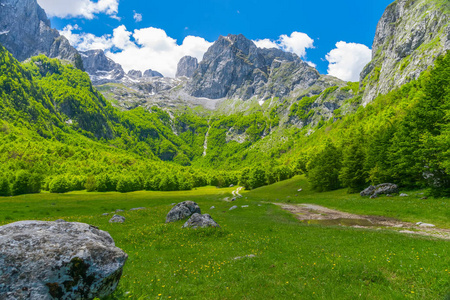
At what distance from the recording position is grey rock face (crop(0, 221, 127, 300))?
7598 mm

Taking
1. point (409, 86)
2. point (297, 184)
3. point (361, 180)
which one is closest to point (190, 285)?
point (361, 180)

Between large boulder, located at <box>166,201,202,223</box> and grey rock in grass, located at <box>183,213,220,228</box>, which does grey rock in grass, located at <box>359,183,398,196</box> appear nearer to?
large boulder, located at <box>166,201,202,223</box>

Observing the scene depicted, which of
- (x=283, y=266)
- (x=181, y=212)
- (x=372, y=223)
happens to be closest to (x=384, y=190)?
(x=372, y=223)

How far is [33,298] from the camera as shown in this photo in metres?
7.50

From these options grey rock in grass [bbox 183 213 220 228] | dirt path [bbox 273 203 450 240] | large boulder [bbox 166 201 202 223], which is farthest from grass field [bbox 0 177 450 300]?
large boulder [bbox 166 201 202 223]

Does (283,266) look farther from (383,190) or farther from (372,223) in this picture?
(383,190)

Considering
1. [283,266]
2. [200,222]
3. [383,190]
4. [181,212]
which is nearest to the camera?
[283,266]

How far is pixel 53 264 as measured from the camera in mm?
8203

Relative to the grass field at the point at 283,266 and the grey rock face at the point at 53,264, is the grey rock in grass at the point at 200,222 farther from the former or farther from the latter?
the grey rock face at the point at 53,264

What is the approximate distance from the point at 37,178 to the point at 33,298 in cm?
14876

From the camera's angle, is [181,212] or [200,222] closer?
[200,222]

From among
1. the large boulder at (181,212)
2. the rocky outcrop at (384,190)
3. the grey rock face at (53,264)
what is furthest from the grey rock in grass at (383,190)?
the grey rock face at (53,264)

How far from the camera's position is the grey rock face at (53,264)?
24.9 feet

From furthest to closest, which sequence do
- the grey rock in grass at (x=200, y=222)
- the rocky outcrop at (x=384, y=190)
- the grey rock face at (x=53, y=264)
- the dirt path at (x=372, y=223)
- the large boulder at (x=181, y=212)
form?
the rocky outcrop at (x=384, y=190) → the large boulder at (x=181, y=212) → the grey rock in grass at (x=200, y=222) → the dirt path at (x=372, y=223) → the grey rock face at (x=53, y=264)
